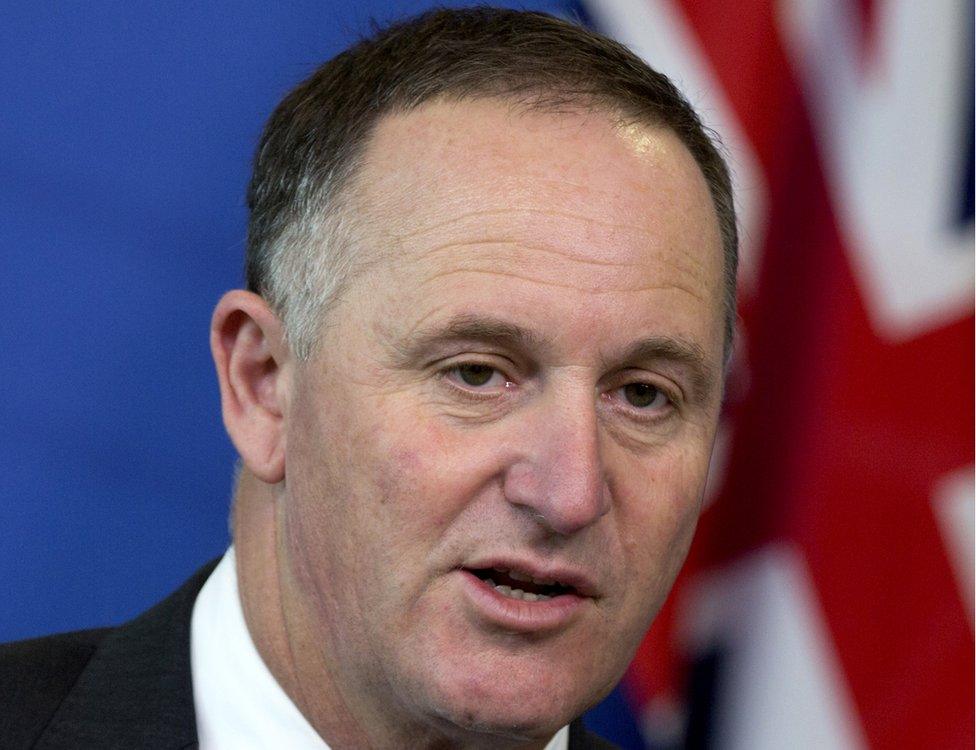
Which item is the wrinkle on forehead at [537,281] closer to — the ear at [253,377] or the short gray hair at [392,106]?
the short gray hair at [392,106]

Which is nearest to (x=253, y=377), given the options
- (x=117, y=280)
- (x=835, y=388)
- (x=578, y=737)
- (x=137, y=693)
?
(x=137, y=693)

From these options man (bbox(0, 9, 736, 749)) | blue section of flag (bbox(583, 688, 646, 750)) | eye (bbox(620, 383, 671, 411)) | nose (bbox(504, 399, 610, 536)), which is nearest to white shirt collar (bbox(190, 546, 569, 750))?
man (bbox(0, 9, 736, 749))

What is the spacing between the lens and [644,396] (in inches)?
72.6

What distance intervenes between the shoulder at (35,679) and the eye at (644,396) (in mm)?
866

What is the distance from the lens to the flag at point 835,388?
2613mm

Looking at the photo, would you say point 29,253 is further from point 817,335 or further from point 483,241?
point 817,335

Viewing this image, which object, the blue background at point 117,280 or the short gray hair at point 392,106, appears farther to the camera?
the blue background at point 117,280

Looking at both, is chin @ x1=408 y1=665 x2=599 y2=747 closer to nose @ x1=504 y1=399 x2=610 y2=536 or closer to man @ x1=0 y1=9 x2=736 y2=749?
man @ x1=0 y1=9 x2=736 y2=749

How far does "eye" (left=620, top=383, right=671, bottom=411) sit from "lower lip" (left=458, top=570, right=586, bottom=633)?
28 centimetres

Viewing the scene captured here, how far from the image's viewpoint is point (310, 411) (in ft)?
5.95

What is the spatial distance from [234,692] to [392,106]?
816 mm

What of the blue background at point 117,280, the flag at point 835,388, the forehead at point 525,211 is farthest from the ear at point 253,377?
the flag at point 835,388

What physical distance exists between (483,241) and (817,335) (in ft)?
3.82

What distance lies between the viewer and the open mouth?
1696mm
